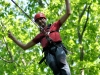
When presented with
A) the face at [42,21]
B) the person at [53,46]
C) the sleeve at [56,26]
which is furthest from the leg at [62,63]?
the face at [42,21]

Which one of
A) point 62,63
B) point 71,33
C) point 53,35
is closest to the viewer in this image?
point 62,63

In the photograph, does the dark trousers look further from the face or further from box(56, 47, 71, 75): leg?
the face

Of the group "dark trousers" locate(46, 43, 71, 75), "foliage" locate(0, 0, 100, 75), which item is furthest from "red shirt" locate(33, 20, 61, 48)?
"foliage" locate(0, 0, 100, 75)

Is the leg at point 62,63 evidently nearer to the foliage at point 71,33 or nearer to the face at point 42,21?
the face at point 42,21

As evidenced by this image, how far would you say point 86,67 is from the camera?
14.2 meters

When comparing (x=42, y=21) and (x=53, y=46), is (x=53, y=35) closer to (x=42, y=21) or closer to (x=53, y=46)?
(x=53, y=46)

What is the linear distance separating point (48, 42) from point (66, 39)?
11.0 metres

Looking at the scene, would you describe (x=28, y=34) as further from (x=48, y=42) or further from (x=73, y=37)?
(x=48, y=42)

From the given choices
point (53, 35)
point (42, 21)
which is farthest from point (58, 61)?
point (42, 21)

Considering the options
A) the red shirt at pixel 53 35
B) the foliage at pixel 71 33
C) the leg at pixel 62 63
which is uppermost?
the foliage at pixel 71 33

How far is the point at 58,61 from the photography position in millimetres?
4645

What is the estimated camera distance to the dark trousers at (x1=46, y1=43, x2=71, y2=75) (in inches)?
181

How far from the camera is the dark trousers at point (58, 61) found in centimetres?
461

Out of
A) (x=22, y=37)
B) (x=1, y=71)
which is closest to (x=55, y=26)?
(x=22, y=37)
